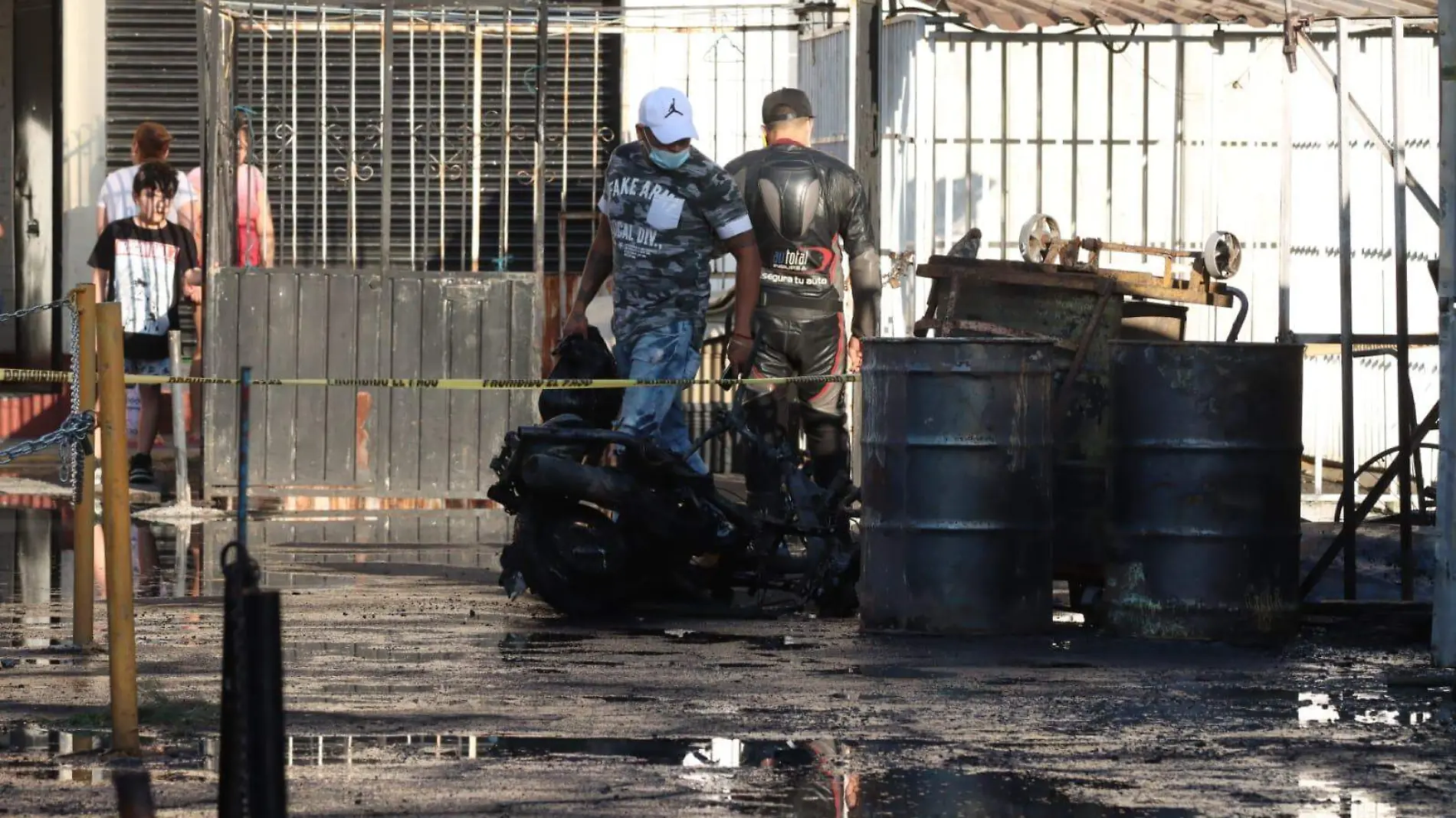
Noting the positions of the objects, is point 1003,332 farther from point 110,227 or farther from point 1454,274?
point 110,227

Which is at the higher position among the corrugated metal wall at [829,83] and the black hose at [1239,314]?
the corrugated metal wall at [829,83]

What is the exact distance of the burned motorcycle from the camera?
905 centimetres

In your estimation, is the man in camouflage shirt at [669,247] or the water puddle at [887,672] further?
the man in camouflage shirt at [669,247]

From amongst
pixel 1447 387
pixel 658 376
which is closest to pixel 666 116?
pixel 658 376

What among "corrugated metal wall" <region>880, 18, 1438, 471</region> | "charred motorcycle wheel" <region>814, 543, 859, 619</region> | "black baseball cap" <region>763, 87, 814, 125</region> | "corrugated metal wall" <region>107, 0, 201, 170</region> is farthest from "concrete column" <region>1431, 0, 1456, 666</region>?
"corrugated metal wall" <region>107, 0, 201, 170</region>

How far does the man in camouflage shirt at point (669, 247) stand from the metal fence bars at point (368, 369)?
403 cm

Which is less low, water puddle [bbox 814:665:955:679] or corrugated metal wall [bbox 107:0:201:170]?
→ corrugated metal wall [bbox 107:0:201:170]

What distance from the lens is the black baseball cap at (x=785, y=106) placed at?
11.0m

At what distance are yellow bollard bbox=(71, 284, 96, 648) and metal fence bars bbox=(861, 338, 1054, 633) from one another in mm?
2658

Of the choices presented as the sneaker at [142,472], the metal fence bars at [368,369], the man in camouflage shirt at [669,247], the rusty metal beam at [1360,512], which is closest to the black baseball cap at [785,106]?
the man in camouflage shirt at [669,247]

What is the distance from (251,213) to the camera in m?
14.5

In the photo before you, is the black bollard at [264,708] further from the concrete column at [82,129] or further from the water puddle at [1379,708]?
the concrete column at [82,129]

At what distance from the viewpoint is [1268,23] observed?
11.4 meters

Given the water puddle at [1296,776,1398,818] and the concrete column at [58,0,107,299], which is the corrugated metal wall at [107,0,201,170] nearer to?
the concrete column at [58,0,107,299]
